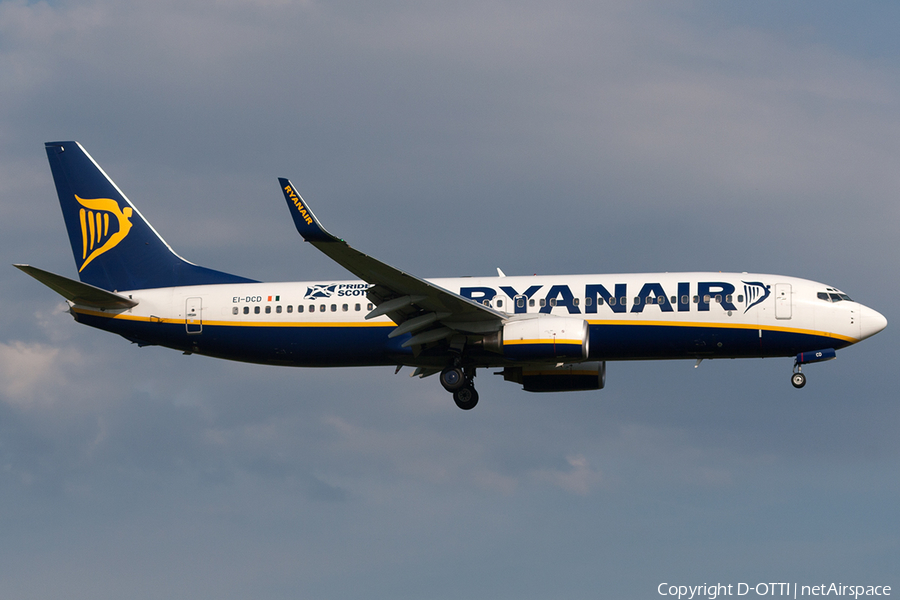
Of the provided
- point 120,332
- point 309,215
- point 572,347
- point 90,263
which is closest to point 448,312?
point 572,347

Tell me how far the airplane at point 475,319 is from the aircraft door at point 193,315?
2.3 inches

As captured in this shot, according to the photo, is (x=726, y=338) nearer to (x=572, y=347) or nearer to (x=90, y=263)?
(x=572, y=347)

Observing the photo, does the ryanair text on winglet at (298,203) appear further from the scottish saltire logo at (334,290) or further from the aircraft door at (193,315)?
the aircraft door at (193,315)

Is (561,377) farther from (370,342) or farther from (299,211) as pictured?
(299,211)

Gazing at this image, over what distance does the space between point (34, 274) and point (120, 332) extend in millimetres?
5941

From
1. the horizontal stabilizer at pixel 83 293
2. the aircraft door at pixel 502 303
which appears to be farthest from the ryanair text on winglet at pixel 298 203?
the horizontal stabilizer at pixel 83 293

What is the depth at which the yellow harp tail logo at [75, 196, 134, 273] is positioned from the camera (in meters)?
47.6

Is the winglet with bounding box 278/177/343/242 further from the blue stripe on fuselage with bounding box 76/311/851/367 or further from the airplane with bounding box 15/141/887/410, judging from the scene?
the blue stripe on fuselage with bounding box 76/311/851/367

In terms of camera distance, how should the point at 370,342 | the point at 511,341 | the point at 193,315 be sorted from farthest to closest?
the point at 193,315 < the point at 370,342 < the point at 511,341

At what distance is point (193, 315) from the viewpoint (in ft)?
145

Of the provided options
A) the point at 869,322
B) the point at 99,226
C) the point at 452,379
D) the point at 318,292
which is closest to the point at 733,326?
the point at 869,322

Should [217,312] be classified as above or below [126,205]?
below

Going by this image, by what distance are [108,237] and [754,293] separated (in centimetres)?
2731

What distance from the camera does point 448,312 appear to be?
40.1 m
